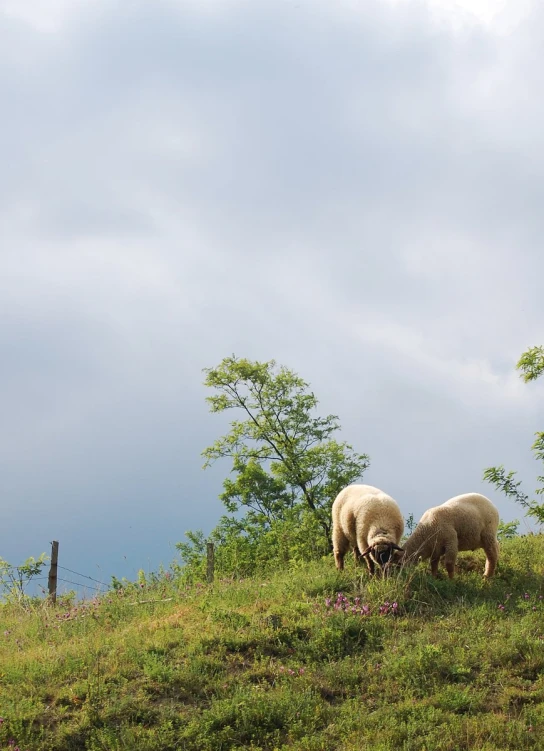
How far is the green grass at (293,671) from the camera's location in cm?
880

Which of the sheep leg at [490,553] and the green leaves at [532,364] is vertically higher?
the green leaves at [532,364]

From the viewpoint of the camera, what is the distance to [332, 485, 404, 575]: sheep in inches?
555

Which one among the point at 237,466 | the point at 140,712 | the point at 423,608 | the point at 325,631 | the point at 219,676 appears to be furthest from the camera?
the point at 237,466

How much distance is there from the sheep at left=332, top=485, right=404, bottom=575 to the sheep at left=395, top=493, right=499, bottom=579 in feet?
1.65

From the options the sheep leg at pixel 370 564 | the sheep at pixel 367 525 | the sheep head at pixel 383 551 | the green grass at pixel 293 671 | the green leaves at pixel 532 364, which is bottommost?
the green grass at pixel 293 671

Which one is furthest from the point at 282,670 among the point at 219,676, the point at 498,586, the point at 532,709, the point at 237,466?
the point at 237,466

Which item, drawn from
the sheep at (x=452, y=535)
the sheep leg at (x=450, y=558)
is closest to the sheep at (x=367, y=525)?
the sheep at (x=452, y=535)

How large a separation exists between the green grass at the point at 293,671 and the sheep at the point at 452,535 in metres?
0.88

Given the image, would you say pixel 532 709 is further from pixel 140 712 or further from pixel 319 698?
pixel 140 712

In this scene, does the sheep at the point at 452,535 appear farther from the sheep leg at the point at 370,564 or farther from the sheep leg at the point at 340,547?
the sheep leg at the point at 340,547

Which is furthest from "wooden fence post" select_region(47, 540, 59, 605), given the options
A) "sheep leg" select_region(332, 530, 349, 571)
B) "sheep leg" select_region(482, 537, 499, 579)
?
"sheep leg" select_region(482, 537, 499, 579)

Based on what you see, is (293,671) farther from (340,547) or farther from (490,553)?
(490,553)

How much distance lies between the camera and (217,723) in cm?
905

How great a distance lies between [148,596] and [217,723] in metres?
6.54
